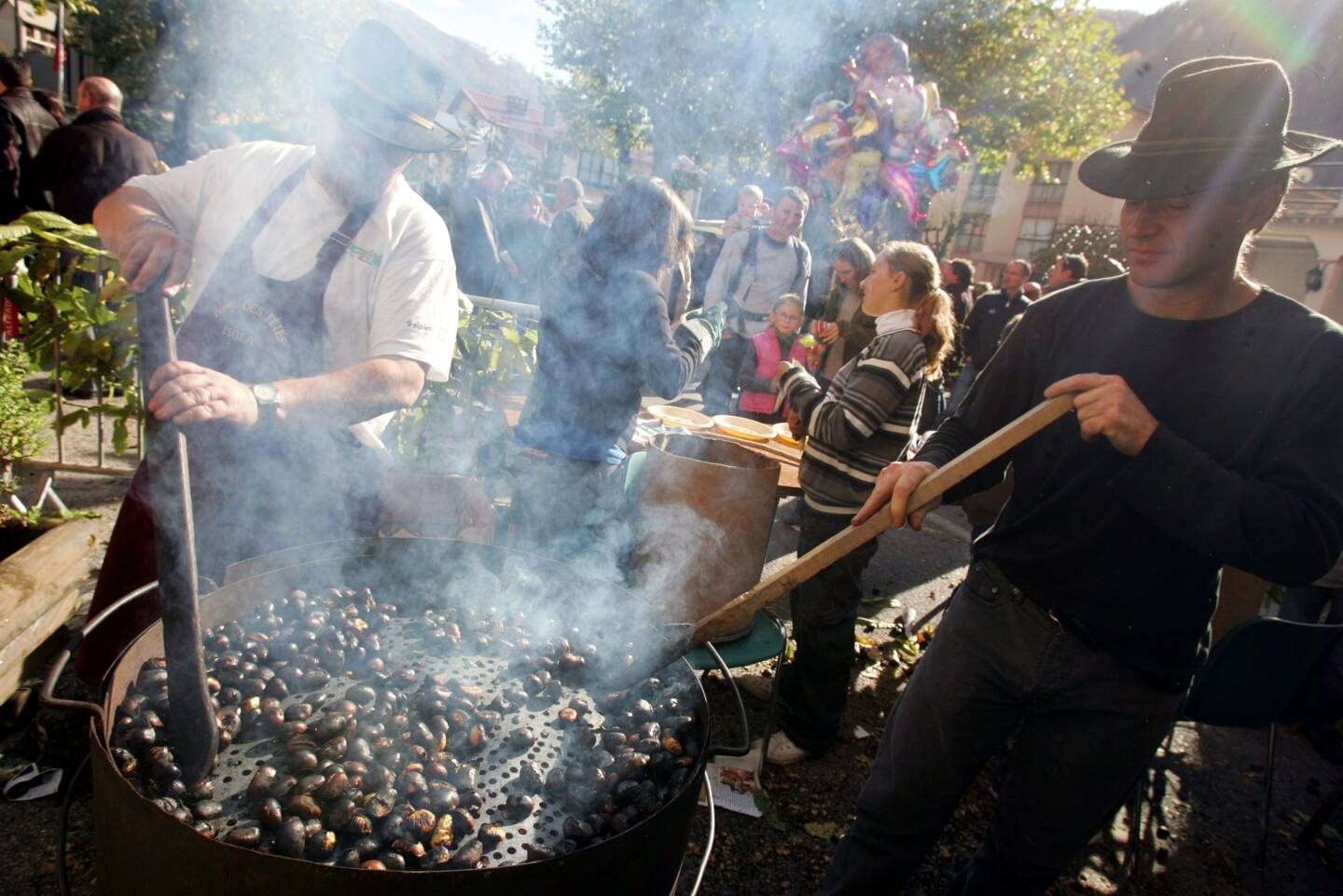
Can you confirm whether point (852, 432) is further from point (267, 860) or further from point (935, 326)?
point (267, 860)

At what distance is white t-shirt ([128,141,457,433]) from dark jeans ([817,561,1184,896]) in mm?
1835

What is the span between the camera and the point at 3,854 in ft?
Result: 7.47

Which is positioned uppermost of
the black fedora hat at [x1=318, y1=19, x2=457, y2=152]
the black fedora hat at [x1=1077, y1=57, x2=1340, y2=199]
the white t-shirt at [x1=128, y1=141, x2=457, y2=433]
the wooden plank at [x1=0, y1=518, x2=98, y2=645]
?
the black fedora hat at [x1=1077, y1=57, x2=1340, y2=199]

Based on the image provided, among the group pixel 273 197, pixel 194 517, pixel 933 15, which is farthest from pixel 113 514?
pixel 933 15

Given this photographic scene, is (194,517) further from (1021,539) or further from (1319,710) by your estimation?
(1319,710)

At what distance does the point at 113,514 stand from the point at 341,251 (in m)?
3.23

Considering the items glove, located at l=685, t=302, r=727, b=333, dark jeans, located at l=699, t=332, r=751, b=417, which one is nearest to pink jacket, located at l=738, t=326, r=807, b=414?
glove, located at l=685, t=302, r=727, b=333

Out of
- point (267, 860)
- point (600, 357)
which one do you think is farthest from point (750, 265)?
point (267, 860)

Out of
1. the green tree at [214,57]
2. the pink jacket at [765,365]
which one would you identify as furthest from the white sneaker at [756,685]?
the green tree at [214,57]

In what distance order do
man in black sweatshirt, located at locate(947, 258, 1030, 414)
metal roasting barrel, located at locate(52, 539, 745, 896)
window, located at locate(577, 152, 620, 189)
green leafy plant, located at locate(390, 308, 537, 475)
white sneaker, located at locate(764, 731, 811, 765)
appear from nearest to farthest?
metal roasting barrel, located at locate(52, 539, 745, 896)
white sneaker, located at locate(764, 731, 811, 765)
green leafy plant, located at locate(390, 308, 537, 475)
man in black sweatshirt, located at locate(947, 258, 1030, 414)
window, located at locate(577, 152, 620, 189)

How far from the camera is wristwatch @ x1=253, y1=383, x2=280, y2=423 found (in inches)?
71.6

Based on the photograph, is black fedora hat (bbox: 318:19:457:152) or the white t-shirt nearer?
black fedora hat (bbox: 318:19:457:152)

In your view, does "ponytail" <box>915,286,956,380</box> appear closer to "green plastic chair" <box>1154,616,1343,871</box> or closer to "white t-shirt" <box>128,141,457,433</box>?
"green plastic chair" <box>1154,616,1343,871</box>

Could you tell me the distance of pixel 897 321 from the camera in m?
3.06
